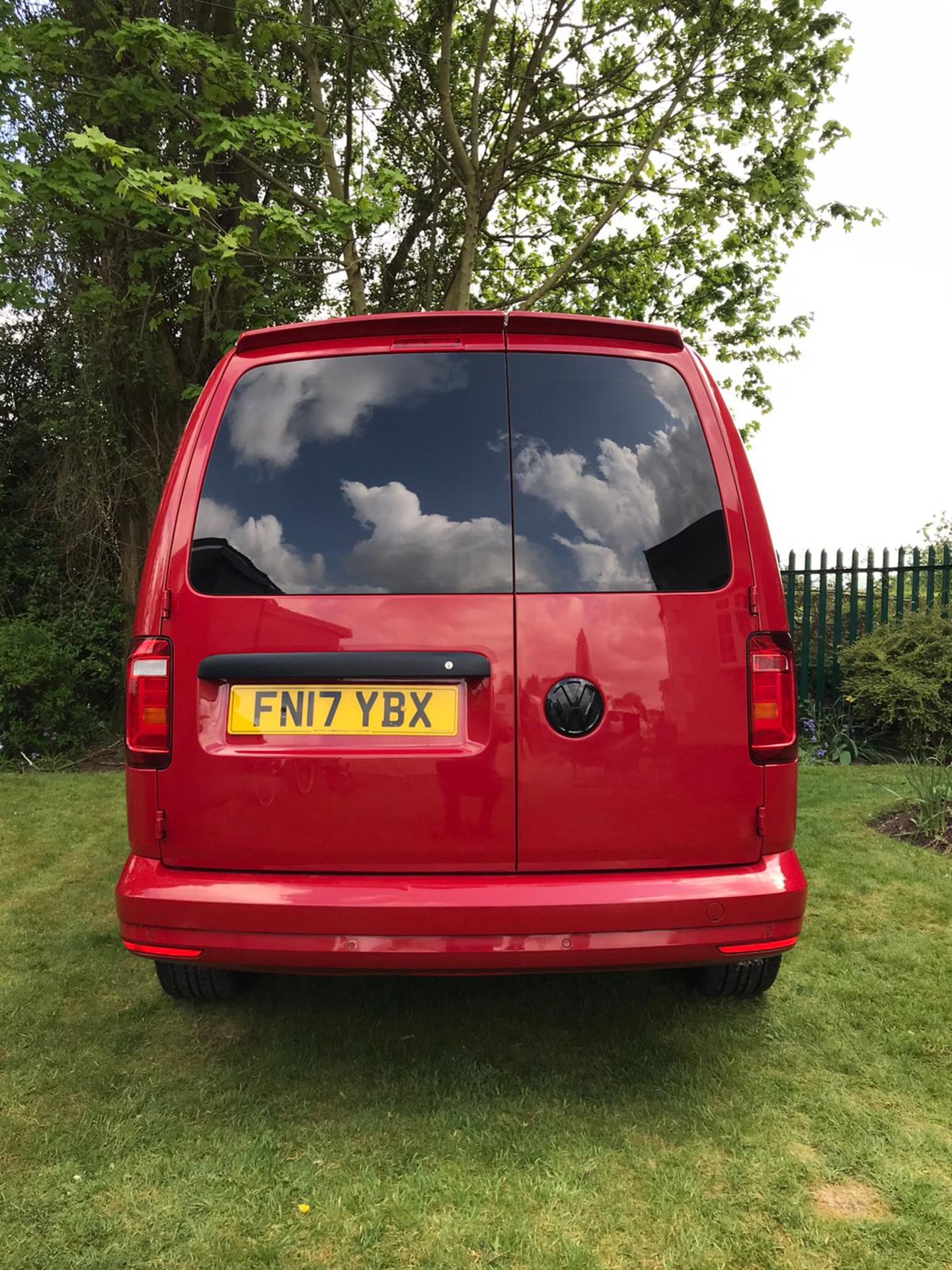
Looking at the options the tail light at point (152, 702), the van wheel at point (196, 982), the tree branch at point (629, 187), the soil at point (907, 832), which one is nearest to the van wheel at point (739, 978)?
the van wheel at point (196, 982)

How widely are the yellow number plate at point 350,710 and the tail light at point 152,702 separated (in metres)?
0.20

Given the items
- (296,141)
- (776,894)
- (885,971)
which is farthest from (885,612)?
(776,894)

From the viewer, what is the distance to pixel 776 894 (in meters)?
2.17

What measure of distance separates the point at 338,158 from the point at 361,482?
8803mm

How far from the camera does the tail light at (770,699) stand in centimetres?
220

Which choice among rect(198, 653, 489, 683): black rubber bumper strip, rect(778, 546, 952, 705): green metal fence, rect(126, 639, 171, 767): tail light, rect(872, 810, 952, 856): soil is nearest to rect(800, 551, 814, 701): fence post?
rect(778, 546, 952, 705): green metal fence

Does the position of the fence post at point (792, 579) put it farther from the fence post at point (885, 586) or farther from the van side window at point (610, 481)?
the van side window at point (610, 481)

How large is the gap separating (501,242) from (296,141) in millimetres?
4523

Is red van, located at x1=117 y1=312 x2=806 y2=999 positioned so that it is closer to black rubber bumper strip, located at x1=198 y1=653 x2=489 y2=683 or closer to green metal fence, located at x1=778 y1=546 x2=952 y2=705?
black rubber bumper strip, located at x1=198 y1=653 x2=489 y2=683

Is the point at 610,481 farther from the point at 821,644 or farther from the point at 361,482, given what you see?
the point at 821,644

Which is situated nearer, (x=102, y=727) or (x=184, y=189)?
(x=184, y=189)

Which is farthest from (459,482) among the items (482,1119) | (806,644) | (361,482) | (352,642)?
(806,644)

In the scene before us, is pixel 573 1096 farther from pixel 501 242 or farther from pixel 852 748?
pixel 501 242

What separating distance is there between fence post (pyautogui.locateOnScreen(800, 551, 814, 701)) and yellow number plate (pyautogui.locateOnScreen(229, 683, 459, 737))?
741cm
